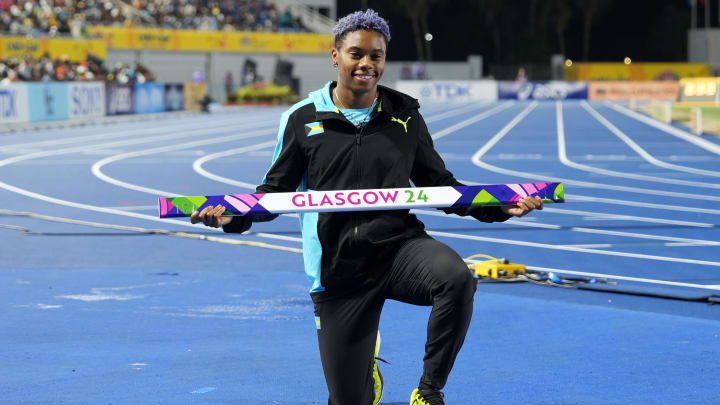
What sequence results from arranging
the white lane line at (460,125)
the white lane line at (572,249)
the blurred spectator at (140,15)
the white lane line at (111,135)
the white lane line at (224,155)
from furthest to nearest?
the blurred spectator at (140,15) < the white lane line at (460,125) < the white lane line at (111,135) < the white lane line at (224,155) < the white lane line at (572,249)

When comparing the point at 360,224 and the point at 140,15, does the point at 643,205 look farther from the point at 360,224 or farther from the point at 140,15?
the point at 140,15

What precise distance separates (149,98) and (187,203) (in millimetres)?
43114

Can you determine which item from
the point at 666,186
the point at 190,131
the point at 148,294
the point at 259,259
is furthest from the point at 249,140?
the point at 148,294

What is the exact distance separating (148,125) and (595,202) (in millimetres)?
25750

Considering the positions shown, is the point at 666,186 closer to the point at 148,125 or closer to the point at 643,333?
the point at 643,333

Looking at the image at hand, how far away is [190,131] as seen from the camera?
117ft

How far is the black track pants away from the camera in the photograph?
174 inches

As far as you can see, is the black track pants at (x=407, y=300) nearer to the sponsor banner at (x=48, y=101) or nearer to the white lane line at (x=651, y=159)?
the white lane line at (x=651, y=159)

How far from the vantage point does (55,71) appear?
1594 inches

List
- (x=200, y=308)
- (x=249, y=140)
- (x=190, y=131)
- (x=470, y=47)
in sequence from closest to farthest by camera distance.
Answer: (x=200, y=308), (x=249, y=140), (x=190, y=131), (x=470, y=47)

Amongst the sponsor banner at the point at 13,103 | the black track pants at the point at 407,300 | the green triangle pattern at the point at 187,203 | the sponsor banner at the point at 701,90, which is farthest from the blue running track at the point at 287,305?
the sponsor banner at the point at 701,90

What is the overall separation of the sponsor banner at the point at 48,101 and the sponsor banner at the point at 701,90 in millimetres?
24323

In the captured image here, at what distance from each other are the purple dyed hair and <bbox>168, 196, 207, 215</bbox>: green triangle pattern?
2.86 feet

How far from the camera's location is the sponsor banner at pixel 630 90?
7231 cm
